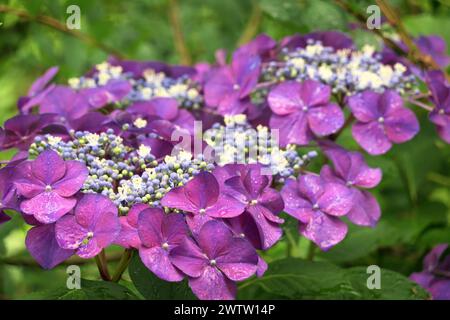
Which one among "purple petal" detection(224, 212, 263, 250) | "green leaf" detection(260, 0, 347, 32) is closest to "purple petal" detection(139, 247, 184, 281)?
"purple petal" detection(224, 212, 263, 250)

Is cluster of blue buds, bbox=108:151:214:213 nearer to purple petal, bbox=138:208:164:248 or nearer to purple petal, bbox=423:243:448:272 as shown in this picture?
purple petal, bbox=138:208:164:248

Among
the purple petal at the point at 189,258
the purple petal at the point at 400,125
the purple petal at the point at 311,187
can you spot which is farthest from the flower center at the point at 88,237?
the purple petal at the point at 400,125

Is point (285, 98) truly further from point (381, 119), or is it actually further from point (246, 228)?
point (246, 228)

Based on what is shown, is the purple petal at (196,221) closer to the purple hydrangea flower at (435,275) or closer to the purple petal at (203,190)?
the purple petal at (203,190)

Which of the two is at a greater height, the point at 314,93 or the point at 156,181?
the point at 314,93

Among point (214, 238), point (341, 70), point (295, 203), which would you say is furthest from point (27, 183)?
point (341, 70)

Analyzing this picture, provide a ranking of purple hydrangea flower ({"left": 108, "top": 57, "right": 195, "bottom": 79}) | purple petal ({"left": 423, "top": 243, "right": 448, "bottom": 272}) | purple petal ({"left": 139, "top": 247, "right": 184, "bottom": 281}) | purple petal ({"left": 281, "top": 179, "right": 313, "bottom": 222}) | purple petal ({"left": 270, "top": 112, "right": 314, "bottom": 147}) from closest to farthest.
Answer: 1. purple petal ({"left": 139, "top": 247, "right": 184, "bottom": 281})
2. purple petal ({"left": 281, "top": 179, "right": 313, "bottom": 222})
3. purple petal ({"left": 270, "top": 112, "right": 314, "bottom": 147})
4. purple petal ({"left": 423, "top": 243, "right": 448, "bottom": 272})
5. purple hydrangea flower ({"left": 108, "top": 57, "right": 195, "bottom": 79})
